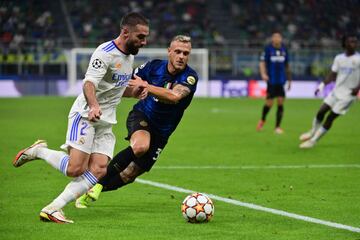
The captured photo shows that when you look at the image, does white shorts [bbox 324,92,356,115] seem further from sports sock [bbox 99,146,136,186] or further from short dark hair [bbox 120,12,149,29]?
short dark hair [bbox 120,12,149,29]

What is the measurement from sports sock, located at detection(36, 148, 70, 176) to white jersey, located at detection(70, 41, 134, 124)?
51cm

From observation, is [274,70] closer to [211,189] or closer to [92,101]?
[211,189]

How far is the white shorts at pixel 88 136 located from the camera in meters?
8.33

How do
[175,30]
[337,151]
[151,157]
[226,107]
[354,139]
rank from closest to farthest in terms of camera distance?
1. [151,157]
2. [337,151]
3. [354,139]
4. [226,107]
5. [175,30]

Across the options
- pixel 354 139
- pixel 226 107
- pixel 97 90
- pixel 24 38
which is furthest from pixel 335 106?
pixel 24 38

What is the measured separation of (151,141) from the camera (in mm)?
9672

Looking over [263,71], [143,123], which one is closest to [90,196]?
[143,123]

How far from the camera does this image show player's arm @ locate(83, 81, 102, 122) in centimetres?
777

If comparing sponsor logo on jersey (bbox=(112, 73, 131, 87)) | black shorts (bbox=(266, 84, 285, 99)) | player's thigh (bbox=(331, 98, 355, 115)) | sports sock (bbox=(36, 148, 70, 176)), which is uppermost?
sponsor logo on jersey (bbox=(112, 73, 131, 87))

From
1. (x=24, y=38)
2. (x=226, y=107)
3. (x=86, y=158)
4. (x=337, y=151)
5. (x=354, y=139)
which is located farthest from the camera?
(x=24, y=38)

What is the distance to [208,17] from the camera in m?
42.8

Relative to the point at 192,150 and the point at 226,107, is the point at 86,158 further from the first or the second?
the point at 226,107

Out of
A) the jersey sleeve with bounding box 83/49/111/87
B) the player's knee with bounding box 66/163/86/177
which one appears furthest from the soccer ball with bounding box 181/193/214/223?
the jersey sleeve with bounding box 83/49/111/87

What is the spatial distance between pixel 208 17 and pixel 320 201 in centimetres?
3352
